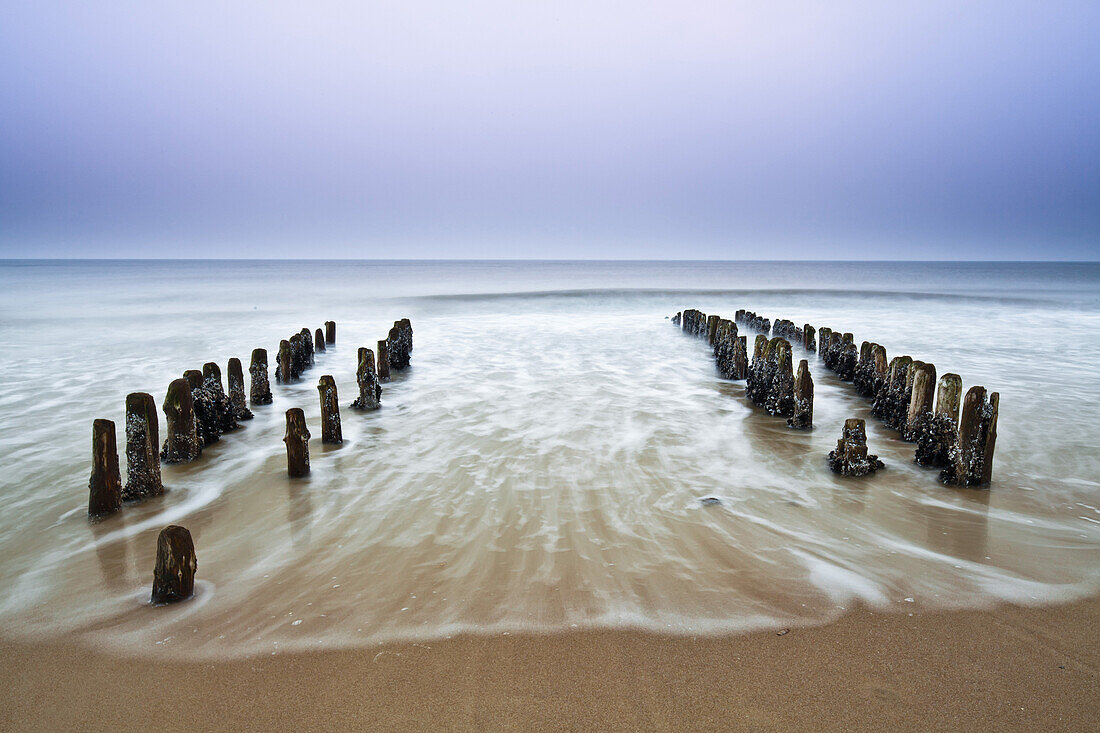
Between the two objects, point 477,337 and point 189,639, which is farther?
point 477,337

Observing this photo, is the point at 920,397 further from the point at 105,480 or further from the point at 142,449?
the point at 105,480

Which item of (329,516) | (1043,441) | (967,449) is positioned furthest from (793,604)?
(1043,441)

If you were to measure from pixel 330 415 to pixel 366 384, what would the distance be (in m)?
1.59

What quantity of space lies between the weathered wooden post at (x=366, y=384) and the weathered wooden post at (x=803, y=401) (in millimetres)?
5268

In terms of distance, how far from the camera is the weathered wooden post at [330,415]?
6.26m

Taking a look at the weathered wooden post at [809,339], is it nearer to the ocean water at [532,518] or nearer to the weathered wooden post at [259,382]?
the ocean water at [532,518]

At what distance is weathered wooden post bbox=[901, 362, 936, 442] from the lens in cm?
614

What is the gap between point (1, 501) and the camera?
4.91 meters

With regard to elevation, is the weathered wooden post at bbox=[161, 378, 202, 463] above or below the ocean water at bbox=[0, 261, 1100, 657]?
above

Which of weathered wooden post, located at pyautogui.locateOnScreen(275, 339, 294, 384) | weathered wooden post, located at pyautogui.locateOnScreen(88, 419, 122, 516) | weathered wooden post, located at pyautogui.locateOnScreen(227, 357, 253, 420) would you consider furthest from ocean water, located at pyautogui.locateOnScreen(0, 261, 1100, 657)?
weathered wooden post, located at pyautogui.locateOnScreen(227, 357, 253, 420)

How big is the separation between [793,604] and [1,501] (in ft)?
19.5

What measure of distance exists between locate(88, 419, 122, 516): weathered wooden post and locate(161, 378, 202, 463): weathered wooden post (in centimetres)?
119

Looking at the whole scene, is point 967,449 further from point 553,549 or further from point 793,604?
point 553,549

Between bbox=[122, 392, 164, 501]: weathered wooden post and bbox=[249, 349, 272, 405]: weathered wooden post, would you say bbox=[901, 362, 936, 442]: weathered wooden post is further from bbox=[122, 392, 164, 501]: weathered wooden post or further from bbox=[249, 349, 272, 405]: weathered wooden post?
bbox=[249, 349, 272, 405]: weathered wooden post
